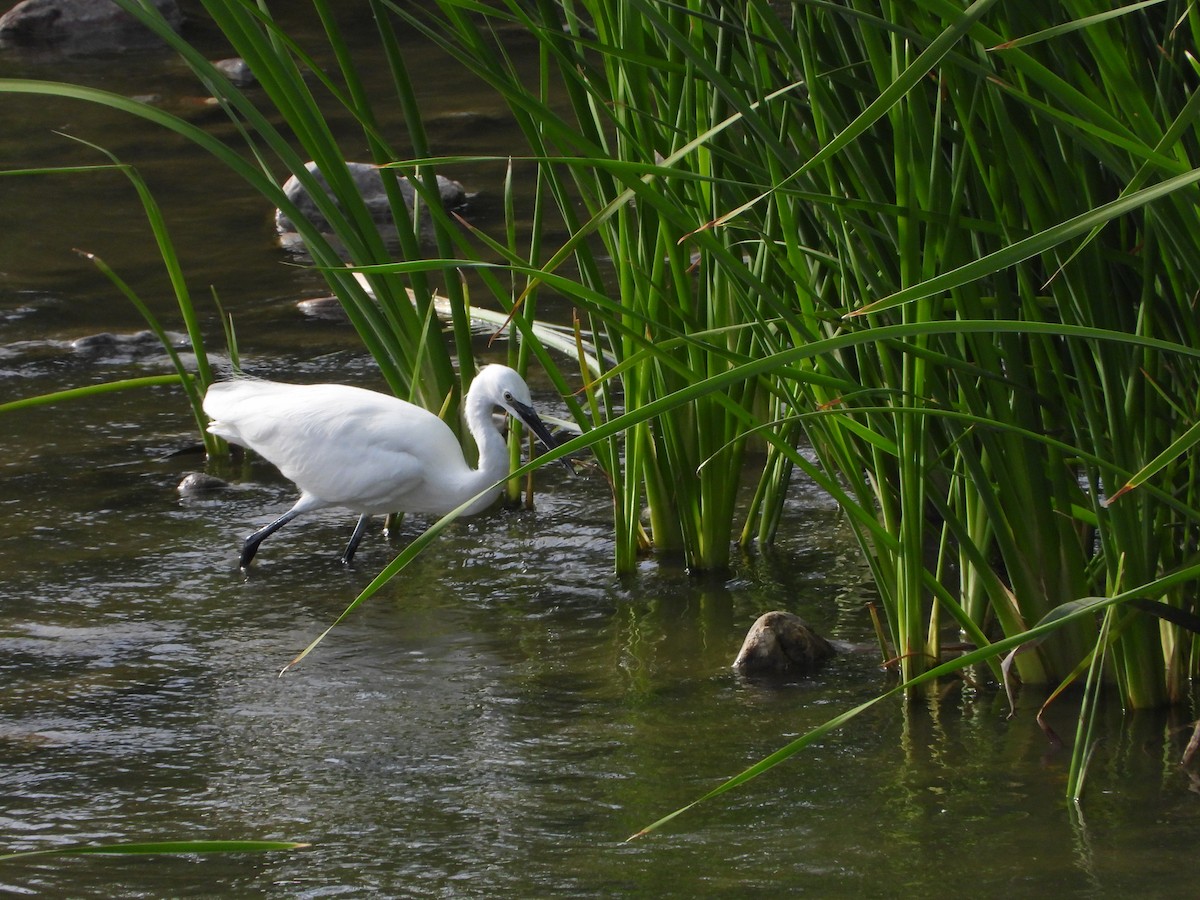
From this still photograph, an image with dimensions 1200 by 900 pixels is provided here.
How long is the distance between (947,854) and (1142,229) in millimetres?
1036

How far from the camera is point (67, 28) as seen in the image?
1214cm

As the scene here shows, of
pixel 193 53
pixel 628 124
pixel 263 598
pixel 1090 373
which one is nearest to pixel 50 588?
pixel 263 598

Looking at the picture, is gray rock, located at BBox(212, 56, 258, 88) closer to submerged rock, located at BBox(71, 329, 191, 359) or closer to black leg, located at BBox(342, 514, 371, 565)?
submerged rock, located at BBox(71, 329, 191, 359)

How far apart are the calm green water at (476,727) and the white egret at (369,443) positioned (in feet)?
0.48

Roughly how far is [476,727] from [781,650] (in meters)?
0.66

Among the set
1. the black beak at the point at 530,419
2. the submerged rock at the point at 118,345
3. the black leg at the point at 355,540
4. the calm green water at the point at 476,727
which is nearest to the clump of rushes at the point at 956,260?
the calm green water at the point at 476,727

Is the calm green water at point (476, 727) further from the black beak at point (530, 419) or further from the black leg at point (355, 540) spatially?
the black beak at point (530, 419)

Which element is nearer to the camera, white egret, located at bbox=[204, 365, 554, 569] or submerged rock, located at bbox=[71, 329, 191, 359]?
white egret, located at bbox=[204, 365, 554, 569]

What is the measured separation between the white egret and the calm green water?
0.48 ft

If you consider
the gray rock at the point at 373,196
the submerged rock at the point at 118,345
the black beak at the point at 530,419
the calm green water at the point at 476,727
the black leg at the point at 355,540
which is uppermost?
the gray rock at the point at 373,196

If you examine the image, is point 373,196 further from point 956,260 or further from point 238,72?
point 956,260

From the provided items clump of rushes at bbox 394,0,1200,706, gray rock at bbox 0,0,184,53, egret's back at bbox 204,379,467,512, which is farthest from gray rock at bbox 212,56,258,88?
clump of rushes at bbox 394,0,1200,706

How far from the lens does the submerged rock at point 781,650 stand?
→ 3.08m

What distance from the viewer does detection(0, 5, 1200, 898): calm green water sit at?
7.64 feet
